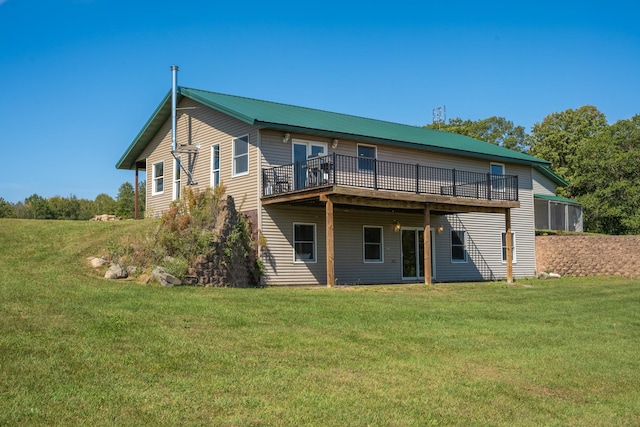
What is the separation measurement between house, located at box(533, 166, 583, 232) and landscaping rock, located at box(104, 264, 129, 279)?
2306 centimetres

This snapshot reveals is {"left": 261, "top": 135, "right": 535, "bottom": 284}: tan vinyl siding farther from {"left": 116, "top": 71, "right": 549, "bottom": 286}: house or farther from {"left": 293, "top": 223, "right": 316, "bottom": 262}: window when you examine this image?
{"left": 293, "top": 223, "right": 316, "bottom": 262}: window

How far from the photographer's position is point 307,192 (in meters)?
18.4

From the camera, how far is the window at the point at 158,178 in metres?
24.8

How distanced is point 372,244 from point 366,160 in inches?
125

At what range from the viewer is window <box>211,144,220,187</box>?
21797 millimetres

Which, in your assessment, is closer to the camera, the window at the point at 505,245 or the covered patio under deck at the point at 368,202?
the covered patio under deck at the point at 368,202

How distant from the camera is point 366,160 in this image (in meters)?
22.1

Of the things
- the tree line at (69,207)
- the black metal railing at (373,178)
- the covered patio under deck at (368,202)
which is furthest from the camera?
the tree line at (69,207)

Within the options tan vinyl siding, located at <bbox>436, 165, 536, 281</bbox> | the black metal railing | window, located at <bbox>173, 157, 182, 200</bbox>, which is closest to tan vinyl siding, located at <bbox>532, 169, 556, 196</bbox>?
tan vinyl siding, located at <bbox>436, 165, 536, 281</bbox>

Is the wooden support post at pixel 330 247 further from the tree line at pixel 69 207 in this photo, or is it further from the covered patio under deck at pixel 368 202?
the tree line at pixel 69 207

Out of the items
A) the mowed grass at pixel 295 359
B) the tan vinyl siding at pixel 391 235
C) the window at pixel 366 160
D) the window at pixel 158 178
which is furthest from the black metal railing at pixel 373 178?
the window at pixel 158 178

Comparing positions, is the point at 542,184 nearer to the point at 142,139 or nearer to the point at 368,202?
the point at 368,202

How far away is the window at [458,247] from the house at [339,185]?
0.04 m

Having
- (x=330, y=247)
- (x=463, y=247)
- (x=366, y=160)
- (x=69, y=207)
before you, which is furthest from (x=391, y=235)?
(x=69, y=207)
